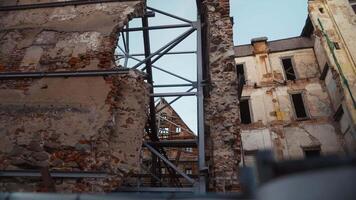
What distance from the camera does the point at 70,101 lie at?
198 inches

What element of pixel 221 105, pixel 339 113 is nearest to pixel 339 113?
pixel 339 113

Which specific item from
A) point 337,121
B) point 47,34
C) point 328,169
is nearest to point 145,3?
point 47,34

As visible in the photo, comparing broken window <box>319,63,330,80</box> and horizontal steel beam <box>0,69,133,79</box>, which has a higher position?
broken window <box>319,63,330,80</box>

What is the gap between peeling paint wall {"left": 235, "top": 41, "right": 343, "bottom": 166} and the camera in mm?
13469

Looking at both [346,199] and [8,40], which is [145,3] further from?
[346,199]

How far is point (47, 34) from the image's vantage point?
611 centimetres

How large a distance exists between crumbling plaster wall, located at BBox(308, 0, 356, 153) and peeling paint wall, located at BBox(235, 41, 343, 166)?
62cm

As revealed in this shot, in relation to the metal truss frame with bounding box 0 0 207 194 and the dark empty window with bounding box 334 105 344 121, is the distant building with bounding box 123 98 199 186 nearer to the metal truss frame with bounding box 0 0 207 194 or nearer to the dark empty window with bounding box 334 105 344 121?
the metal truss frame with bounding box 0 0 207 194

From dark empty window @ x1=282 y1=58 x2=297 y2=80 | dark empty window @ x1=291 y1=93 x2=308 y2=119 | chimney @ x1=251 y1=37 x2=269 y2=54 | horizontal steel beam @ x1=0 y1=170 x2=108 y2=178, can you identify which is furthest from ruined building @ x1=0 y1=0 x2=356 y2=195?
dark empty window @ x1=282 y1=58 x2=297 y2=80

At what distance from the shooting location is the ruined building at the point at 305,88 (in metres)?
13.0

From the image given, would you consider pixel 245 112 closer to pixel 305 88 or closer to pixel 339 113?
pixel 305 88

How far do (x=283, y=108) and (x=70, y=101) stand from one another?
12543mm

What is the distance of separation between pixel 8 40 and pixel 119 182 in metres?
4.44

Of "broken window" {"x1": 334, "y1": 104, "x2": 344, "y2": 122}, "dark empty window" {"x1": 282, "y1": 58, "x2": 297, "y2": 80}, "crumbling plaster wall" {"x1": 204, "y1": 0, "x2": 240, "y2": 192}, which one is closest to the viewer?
"crumbling plaster wall" {"x1": 204, "y1": 0, "x2": 240, "y2": 192}
